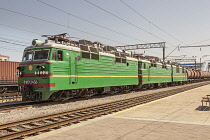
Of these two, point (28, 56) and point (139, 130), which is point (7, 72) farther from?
point (139, 130)

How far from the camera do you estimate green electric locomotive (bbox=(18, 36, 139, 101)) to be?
1325 cm

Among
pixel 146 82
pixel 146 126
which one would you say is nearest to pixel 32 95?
pixel 146 126

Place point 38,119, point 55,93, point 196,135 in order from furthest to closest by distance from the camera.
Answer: point 55,93 → point 38,119 → point 196,135

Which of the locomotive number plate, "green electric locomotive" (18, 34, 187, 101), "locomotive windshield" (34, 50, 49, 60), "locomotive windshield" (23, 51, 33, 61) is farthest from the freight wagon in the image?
"locomotive windshield" (34, 50, 49, 60)

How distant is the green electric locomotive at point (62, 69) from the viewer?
13250 millimetres

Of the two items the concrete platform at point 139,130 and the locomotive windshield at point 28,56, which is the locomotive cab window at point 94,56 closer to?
the locomotive windshield at point 28,56

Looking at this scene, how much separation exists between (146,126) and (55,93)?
311 inches

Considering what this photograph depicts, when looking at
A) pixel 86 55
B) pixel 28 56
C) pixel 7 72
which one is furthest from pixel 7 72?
pixel 86 55

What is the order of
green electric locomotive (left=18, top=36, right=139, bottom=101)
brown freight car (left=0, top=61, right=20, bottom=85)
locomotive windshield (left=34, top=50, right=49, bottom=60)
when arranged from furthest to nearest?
brown freight car (left=0, top=61, right=20, bottom=85) < locomotive windshield (left=34, top=50, right=49, bottom=60) < green electric locomotive (left=18, top=36, right=139, bottom=101)

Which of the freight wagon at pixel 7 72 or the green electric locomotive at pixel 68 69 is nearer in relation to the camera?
the green electric locomotive at pixel 68 69

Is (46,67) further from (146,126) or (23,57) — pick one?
(146,126)

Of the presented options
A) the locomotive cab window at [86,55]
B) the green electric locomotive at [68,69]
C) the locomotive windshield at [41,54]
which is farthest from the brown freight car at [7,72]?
the locomotive windshield at [41,54]

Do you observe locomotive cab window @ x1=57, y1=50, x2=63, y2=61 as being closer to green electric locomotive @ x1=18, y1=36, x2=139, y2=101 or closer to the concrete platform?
green electric locomotive @ x1=18, y1=36, x2=139, y2=101

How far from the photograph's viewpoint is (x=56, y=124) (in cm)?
842
